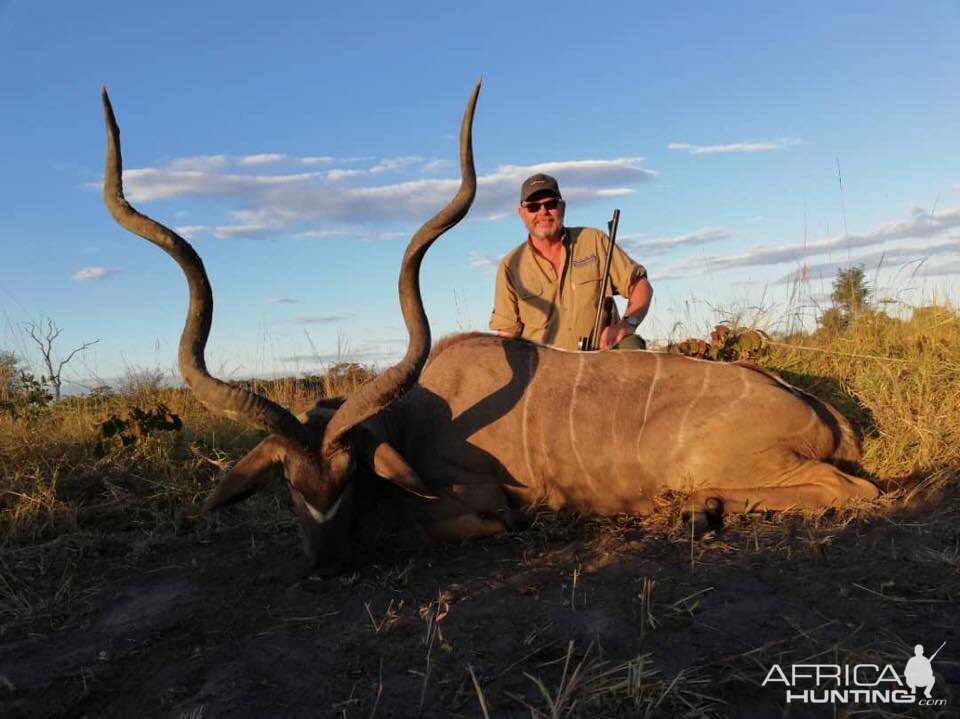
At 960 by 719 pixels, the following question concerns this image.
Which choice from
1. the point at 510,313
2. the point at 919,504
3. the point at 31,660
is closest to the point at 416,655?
the point at 31,660

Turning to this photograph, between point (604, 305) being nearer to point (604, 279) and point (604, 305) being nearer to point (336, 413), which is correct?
point (604, 279)

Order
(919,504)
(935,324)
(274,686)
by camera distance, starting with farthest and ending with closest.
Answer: (935,324), (919,504), (274,686)

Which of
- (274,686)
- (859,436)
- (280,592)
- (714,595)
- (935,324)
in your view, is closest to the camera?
(274,686)

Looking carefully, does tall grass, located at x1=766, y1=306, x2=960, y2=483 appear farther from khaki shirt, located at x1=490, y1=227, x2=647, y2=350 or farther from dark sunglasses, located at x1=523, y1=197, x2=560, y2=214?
dark sunglasses, located at x1=523, y1=197, x2=560, y2=214

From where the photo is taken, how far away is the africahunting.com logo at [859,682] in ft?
6.11

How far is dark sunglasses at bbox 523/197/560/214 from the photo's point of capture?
5.25m

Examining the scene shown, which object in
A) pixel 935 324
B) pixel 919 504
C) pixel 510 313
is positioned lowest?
pixel 919 504

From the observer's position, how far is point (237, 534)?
389 centimetres

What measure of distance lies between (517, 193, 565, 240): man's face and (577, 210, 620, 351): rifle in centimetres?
36

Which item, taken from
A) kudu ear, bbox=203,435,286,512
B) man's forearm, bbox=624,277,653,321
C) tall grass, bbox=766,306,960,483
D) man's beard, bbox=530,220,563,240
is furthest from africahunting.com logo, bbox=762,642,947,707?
man's beard, bbox=530,220,563,240

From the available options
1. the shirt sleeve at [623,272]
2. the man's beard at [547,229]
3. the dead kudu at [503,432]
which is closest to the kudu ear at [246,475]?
the dead kudu at [503,432]

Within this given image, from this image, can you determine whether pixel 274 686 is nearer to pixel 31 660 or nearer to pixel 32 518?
pixel 31 660

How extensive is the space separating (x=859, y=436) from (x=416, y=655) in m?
3.07

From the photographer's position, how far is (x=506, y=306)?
217 inches
